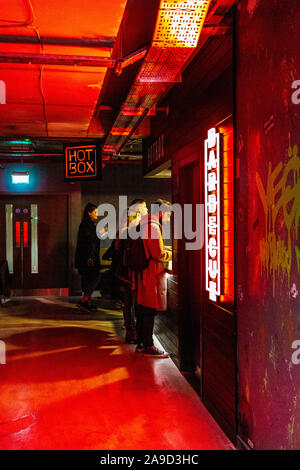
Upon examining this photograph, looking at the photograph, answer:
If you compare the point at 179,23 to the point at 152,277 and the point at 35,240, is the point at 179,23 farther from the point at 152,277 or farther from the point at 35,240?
the point at 35,240

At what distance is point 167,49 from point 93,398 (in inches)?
117

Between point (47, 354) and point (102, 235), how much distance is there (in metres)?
4.91

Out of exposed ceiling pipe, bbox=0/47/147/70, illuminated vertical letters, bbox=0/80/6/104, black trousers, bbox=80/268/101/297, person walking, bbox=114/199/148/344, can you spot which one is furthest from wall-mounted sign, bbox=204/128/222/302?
black trousers, bbox=80/268/101/297

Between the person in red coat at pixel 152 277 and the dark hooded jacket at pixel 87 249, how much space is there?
2.94 meters

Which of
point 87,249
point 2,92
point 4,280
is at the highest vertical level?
point 2,92

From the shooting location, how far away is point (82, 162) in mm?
7332

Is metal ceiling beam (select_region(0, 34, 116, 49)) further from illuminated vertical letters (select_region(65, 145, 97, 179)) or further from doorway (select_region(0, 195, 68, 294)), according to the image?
doorway (select_region(0, 195, 68, 294))

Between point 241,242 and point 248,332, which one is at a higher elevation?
point 241,242

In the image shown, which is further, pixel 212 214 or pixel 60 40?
pixel 60 40

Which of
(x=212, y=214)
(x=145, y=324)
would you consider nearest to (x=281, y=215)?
(x=212, y=214)
